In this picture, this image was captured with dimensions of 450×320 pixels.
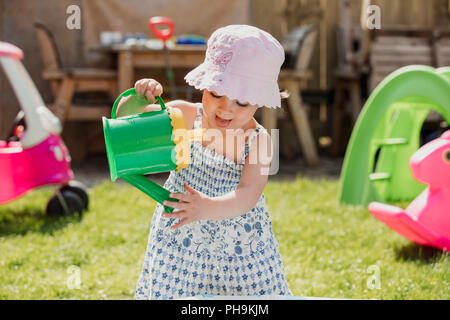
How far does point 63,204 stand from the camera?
2912 mm

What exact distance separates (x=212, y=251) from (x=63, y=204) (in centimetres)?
167

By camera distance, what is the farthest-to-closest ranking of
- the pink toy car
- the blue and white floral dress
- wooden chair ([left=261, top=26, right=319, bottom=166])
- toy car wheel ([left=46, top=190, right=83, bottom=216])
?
wooden chair ([left=261, top=26, right=319, bottom=166]) < toy car wheel ([left=46, top=190, right=83, bottom=216]) < the pink toy car < the blue and white floral dress

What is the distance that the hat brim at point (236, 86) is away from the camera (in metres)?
1.22

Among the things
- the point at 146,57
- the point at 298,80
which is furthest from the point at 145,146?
the point at 298,80

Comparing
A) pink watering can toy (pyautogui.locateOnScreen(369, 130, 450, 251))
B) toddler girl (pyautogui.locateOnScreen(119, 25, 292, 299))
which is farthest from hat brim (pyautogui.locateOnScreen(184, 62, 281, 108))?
pink watering can toy (pyautogui.locateOnScreen(369, 130, 450, 251))

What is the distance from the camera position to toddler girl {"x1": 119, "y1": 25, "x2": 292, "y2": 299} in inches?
50.8

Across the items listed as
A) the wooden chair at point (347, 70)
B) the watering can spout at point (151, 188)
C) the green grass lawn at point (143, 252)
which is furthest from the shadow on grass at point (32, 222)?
the wooden chair at point (347, 70)

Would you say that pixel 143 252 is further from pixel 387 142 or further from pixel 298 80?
pixel 298 80

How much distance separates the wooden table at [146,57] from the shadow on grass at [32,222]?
158 centimetres

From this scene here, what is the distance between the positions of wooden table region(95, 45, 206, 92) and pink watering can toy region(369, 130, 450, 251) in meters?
2.41

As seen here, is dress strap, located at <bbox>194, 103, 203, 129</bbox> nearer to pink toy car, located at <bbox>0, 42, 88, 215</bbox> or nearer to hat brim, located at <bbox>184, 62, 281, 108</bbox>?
hat brim, located at <bbox>184, 62, 281, 108</bbox>

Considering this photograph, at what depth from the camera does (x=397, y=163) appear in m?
3.21

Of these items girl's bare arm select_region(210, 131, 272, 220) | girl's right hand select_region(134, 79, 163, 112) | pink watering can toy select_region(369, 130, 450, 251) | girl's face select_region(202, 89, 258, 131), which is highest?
girl's right hand select_region(134, 79, 163, 112)

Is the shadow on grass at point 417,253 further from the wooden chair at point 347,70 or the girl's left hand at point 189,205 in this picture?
the wooden chair at point 347,70
